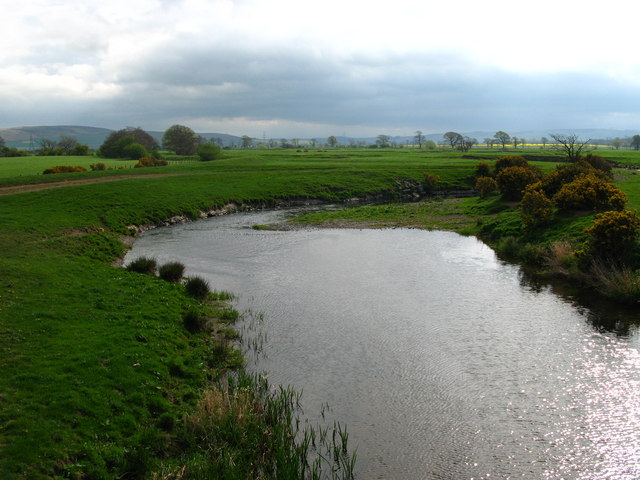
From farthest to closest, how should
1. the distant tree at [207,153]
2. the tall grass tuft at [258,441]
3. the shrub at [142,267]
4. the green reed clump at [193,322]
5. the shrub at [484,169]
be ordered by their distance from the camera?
the distant tree at [207,153], the shrub at [484,169], the shrub at [142,267], the green reed clump at [193,322], the tall grass tuft at [258,441]

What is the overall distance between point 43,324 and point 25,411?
21.2 ft

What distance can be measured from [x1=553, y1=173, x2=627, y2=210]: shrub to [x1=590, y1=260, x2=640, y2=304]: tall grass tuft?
10450 mm

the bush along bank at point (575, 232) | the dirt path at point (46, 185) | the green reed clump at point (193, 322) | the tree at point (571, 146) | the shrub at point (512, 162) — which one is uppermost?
the tree at point (571, 146)

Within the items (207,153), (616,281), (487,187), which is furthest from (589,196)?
(207,153)

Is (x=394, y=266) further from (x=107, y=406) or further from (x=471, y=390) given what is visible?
(x=107, y=406)

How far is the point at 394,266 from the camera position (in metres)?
34.8

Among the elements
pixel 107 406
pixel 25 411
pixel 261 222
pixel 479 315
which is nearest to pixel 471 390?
pixel 479 315

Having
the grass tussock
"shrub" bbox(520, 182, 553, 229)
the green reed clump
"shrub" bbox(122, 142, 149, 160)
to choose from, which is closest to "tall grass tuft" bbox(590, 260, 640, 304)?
the grass tussock

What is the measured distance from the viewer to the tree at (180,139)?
170 metres

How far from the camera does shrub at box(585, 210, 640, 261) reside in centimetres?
2870

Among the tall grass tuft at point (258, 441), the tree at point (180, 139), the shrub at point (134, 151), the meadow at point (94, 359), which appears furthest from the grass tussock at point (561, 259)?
the tree at point (180, 139)

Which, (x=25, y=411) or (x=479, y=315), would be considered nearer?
(x=25, y=411)

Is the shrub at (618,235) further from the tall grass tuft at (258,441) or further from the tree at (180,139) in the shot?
the tree at (180,139)

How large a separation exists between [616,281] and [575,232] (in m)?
8.67
